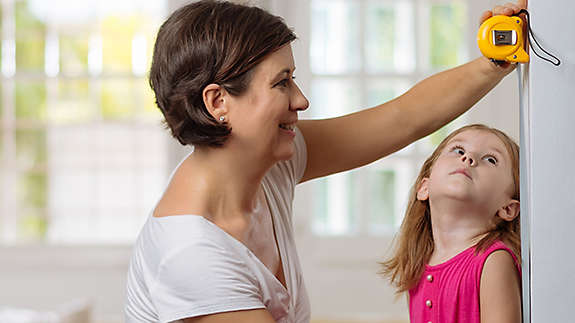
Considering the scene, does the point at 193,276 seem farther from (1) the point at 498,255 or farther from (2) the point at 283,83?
(1) the point at 498,255

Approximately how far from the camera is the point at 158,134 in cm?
358

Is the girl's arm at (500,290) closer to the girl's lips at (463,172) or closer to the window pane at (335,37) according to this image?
the girl's lips at (463,172)

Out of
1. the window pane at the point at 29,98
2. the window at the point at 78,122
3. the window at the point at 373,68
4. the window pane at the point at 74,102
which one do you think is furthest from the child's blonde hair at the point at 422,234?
the window pane at the point at 29,98

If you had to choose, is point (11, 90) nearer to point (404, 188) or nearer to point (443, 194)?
point (404, 188)

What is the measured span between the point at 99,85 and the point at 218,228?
104 inches

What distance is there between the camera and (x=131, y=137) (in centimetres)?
358

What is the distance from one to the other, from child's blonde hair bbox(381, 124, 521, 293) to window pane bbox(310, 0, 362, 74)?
7.09ft

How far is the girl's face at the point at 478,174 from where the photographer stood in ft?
3.76

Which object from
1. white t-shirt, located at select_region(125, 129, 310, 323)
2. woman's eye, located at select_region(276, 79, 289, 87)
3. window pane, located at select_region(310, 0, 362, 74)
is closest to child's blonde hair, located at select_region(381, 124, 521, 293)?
white t-shirt, located at select_region(125, 129, 310, 323)

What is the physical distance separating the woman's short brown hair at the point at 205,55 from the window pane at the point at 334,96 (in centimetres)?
222

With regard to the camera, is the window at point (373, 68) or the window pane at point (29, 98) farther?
the window pane at point (29, 98)

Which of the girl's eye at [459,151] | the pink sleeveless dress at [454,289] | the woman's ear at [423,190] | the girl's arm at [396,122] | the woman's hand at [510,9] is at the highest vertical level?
the woman's hand at [510,9]

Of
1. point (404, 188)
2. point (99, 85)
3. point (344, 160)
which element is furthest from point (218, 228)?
point (99, 85)

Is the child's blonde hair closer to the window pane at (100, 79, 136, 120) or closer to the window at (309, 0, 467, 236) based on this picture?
the window at (309, 0, 467, 236)
